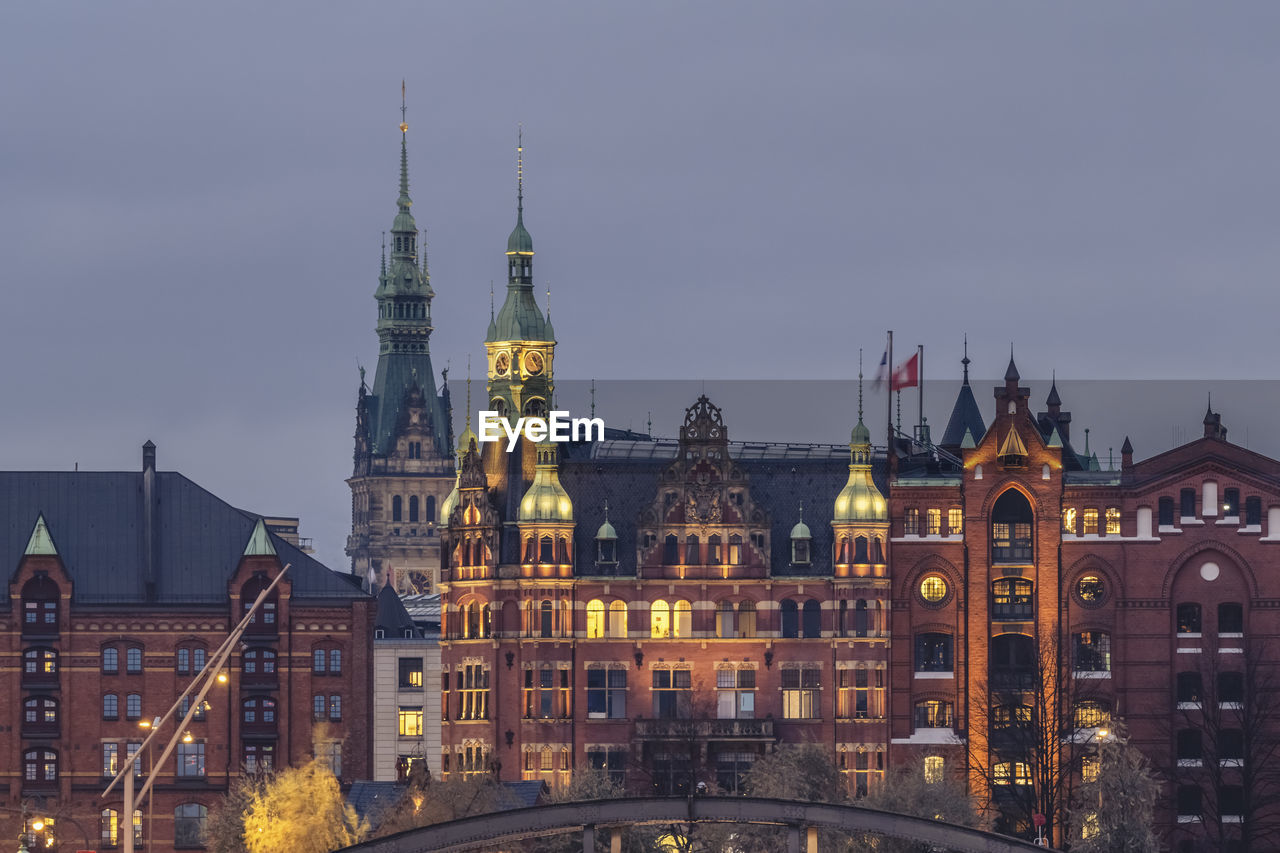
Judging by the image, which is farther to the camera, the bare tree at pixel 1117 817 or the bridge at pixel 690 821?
the bare tree at pixel 1117 817

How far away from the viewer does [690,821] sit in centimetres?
13775

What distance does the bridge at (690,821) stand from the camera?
135875 millimetres

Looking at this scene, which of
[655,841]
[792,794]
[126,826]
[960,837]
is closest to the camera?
[960,837]

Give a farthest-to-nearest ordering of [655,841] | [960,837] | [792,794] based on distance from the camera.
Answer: [792,794], [655,841], [960,837]

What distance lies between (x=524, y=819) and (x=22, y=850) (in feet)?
168

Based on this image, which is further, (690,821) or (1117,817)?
(1117,817)

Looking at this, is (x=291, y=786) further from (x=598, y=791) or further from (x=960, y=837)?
(x=960, y=837)

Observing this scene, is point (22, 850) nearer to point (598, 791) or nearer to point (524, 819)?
point (598, 791)

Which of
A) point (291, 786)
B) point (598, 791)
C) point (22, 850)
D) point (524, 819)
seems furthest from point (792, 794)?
point (524, 819)

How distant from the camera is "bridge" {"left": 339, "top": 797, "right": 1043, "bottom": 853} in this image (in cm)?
13588

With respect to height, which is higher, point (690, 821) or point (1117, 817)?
point (690, 821)

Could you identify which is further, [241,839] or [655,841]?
[241,839]

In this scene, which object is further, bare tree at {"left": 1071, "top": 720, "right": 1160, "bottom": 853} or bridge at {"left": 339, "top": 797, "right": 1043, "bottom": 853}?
bare tree at {"left": 1071, "top": 720, "right": 1160, "bottom": 853}

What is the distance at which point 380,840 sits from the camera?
138000 mm
